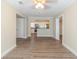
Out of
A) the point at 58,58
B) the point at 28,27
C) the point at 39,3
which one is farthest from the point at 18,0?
the point at 28,27

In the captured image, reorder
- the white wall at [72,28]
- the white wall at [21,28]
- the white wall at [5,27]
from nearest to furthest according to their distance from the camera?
the white wall at [5,27]
the white wall at [72,28]
the white wall at [21,28]

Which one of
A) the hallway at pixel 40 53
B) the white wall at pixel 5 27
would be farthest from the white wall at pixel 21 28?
the white wall at pixel 5 27

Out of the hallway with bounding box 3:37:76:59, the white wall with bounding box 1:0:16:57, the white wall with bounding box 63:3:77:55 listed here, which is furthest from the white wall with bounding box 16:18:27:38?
the white wall with bounding box 63:3:77:55

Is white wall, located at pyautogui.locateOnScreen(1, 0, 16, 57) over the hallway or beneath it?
over

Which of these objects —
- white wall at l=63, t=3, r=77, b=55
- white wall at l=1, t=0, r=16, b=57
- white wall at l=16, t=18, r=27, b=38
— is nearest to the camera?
white wall at l=1, t=0, r=16, b=57

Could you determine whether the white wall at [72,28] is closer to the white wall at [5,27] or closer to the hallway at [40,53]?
the hallway at [40,53]

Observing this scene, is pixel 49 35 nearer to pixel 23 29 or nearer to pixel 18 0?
pixel 23 29

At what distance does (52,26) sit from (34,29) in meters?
6.60

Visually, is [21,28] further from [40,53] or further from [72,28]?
[72,28]

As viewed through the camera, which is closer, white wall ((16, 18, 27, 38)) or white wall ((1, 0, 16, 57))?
white wall ((1, 0, 16, 57))

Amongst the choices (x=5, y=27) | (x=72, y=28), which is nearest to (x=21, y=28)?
(x=5, y=27)

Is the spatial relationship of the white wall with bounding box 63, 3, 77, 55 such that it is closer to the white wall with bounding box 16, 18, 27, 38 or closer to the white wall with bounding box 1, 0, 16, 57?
the white wall with bounding box 1, 0, 16, 57

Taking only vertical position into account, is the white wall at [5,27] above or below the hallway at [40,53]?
above

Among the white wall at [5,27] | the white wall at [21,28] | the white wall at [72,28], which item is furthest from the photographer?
the white wall at [21,28]
